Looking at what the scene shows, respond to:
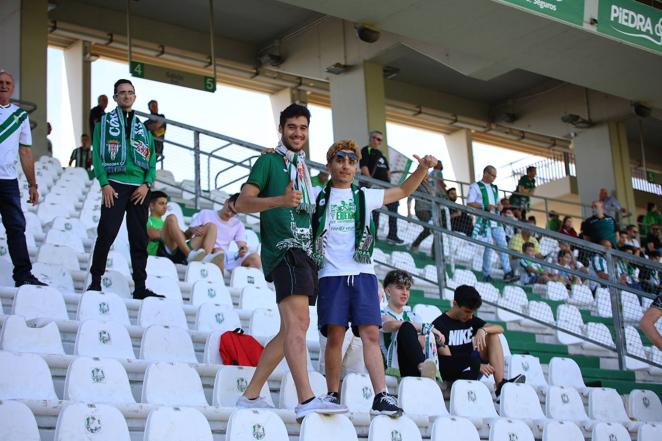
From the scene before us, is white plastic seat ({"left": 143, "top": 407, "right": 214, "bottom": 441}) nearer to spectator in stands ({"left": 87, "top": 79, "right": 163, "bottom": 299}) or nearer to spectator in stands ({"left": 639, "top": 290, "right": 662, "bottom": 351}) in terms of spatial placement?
spectator in stands ({"left": 87, "top": 79, "right": 163, "bottom": 299})

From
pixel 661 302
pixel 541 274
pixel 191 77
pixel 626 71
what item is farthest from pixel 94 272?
pixel 626 71

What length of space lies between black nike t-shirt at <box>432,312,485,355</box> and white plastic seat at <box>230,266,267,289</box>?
1.69m

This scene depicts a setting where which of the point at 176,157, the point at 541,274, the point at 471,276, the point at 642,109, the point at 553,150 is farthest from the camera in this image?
the point at 553,150

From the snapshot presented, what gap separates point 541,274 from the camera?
1109 cm

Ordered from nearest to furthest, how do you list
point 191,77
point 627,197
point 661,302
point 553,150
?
point 661,302 → point 191,77 → point 627,197 → point 553,150

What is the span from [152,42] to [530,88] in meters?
7.22

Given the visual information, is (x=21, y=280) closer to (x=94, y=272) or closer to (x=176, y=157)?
(x=94, y=272)

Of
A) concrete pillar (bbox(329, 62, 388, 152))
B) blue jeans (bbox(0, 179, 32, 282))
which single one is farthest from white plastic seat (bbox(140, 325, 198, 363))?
concrete pillar (bbox(329, 62, 388, 152))

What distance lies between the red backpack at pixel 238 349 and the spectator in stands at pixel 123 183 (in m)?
1.08

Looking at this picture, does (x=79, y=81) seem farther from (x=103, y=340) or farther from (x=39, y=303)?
(x=103, y=340)

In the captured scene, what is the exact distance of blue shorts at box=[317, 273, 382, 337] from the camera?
4.88 meters

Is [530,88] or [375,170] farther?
[530,88]

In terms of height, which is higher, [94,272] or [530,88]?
[530,88]

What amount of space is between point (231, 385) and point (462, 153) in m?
16.5
